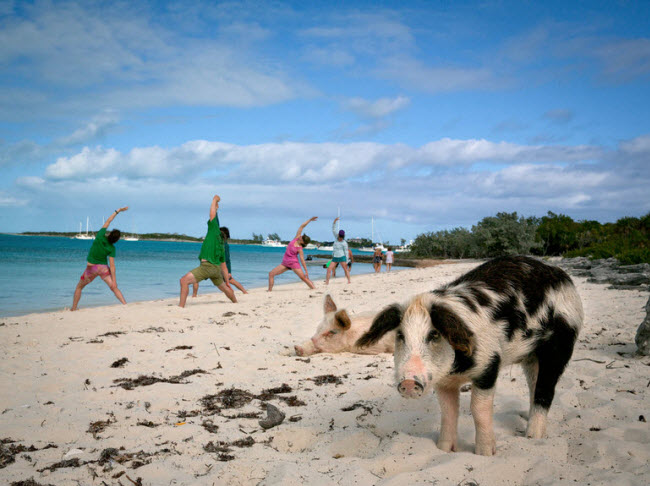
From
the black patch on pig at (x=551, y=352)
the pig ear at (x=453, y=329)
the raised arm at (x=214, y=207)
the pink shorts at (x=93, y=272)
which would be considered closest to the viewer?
the pig ear at (x=453, y=329)

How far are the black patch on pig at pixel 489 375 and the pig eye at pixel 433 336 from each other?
474mm

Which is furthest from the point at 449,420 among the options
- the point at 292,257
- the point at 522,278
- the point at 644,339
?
the point at 292,257

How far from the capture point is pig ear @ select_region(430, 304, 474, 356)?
3211 mm

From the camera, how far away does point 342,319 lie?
295 inches

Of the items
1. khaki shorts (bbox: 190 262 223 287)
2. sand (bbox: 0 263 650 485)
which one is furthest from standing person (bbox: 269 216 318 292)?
sand (bbox: 0 263 650 485)

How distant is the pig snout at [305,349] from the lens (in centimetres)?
745

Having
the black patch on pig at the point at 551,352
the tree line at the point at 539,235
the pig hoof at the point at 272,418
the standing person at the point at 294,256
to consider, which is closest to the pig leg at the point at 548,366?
the black patch on pig at the point at 551,352

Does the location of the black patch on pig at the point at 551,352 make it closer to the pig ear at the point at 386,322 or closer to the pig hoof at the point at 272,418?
the pig ear at the point at 386,322

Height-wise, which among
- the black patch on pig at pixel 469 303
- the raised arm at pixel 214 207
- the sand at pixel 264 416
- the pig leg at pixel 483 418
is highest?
the raised arm at pixel 214 207

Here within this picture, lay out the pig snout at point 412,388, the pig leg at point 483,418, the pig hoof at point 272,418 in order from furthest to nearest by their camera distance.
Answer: the pig hoof at point 272,418
the pig leg at point 483,418
the pig snout at point 412,388

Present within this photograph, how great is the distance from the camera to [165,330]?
8.99m

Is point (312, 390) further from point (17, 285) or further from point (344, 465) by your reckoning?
point (17, 285)

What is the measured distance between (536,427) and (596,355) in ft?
10.1

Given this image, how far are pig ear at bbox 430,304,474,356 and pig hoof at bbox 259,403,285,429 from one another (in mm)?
2111
